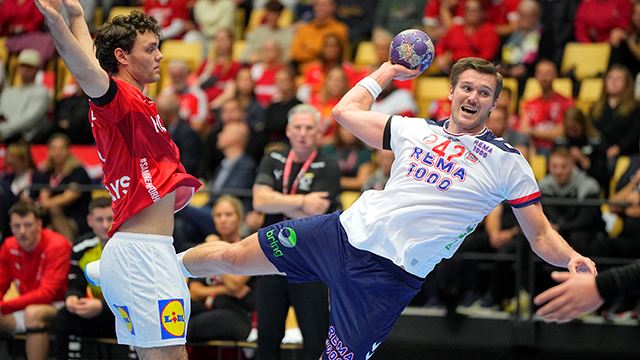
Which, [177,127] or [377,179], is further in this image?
[177,127]

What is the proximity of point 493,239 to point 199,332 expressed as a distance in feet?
9.77

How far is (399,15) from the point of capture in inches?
545

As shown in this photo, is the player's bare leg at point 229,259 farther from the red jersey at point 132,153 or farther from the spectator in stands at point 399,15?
the spectator in stands at point 399,15

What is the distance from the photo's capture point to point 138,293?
19.2ft

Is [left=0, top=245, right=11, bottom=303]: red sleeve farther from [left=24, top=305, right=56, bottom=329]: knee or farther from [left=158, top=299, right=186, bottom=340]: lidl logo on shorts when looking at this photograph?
[left=158, top=299, right=186, bottom=340]: lidl logo on shorts

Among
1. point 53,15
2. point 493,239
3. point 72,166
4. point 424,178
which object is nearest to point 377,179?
point 493,239

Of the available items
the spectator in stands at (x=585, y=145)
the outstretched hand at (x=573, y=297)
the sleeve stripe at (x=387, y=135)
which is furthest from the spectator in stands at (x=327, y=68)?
the outstretched hand at (x=573, y=297)

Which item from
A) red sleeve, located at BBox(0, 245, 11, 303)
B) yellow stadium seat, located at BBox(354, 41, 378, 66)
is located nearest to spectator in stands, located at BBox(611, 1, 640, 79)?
yellow stadium seat, located at BBox(354, 41, 378, 66)

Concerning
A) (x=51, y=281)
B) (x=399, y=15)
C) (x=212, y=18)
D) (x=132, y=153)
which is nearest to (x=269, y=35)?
(x=212, y=18)

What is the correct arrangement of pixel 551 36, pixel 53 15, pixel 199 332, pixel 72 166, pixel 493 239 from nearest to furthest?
pixel 53 15 < pixel 199 332 < pixel 493 239 < pixel 72 166 < pixel 551 36

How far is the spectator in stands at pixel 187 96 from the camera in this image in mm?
13219

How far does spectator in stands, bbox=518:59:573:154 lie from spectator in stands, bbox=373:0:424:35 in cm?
247

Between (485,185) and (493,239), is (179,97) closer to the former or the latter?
(493,239)

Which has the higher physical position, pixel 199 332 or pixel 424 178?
pixel 424 178
